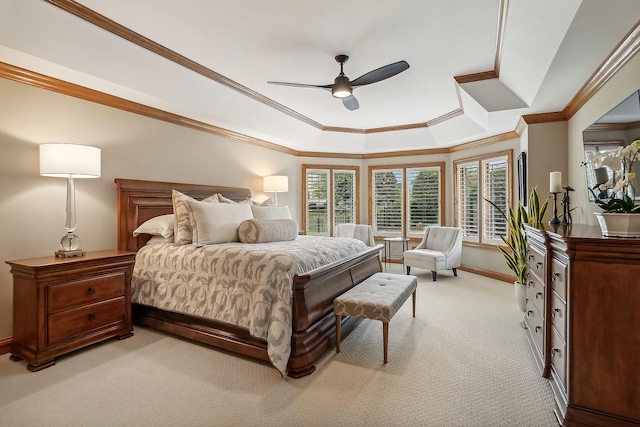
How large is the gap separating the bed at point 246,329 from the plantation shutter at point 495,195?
2733 millimetres

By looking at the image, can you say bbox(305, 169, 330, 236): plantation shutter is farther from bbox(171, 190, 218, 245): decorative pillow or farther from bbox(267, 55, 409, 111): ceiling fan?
bbox(171, 190, 218, 245): decorative pillow

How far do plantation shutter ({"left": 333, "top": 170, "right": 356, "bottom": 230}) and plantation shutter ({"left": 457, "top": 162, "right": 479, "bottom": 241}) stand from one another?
224 centimetres

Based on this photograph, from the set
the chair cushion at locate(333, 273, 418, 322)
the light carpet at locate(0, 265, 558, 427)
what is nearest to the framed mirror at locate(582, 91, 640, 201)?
the light carpet at locate(0, 265, 558, 427)

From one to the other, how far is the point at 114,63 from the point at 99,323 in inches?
96.8

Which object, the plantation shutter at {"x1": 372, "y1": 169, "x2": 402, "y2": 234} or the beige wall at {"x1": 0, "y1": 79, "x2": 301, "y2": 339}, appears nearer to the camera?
the beige wall at {"x1": 0, "y1": 79, "x2": 301, "y2": 339}

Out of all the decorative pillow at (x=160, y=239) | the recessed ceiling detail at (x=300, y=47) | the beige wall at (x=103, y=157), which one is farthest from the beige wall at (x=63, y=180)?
the decorative pillow at (x=160, y=239)

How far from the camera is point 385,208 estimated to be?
7352mm

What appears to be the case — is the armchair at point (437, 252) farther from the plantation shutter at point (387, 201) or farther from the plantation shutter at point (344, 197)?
the plantation shutter at point (344, 197)

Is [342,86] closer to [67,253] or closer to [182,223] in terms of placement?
[182,223]

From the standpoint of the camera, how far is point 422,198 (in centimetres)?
705

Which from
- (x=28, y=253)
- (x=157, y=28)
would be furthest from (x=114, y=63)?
(x=28, y=253)

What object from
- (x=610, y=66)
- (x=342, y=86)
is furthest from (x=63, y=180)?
(x=610, y=66)

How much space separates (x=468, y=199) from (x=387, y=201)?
1693 mm

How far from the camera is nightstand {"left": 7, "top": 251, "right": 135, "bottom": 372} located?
2.56 m
